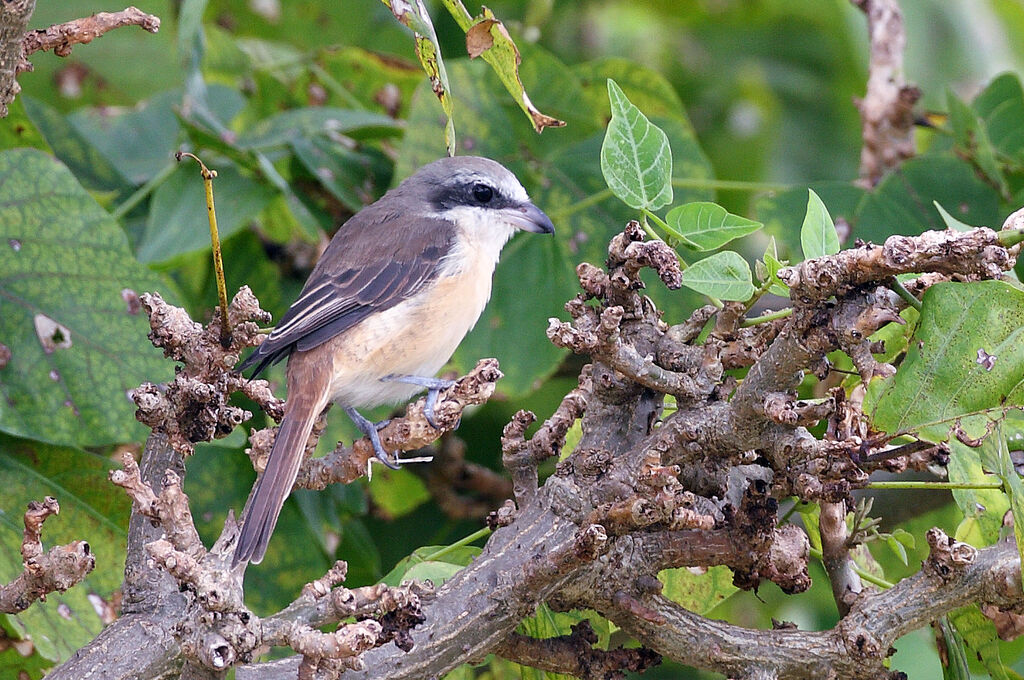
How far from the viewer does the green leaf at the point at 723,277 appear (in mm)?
1810

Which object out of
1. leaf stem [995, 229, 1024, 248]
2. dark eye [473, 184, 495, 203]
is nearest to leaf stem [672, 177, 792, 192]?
dark eye [473, 184, 495, 203]

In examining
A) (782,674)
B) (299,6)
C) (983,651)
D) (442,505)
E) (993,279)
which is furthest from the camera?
(299,6)

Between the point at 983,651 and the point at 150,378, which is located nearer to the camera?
the point at 983,651

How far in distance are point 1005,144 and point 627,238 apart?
2158mm

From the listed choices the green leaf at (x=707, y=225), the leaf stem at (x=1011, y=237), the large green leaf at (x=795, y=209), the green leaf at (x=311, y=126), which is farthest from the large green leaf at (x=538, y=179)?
the leaf stem at (x=1011, y=237)

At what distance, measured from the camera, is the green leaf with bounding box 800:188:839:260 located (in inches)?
72.1

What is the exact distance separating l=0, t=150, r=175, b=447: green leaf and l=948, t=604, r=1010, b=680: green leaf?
179 cm

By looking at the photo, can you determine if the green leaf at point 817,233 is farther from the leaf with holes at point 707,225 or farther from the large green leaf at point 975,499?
the large green leaf at point 975,499

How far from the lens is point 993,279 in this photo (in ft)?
5.52

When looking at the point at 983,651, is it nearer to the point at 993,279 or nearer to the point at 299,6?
the point at 993,279

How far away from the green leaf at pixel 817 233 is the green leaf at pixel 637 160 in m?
0.24

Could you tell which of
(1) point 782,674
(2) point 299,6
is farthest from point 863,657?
(2) point 299,6

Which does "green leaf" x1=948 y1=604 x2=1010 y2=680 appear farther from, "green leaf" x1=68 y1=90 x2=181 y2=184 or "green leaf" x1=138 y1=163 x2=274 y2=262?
"green leaf" x1=68 y1=90 x2=181 y2=184

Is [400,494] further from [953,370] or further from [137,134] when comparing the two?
[953,370]
